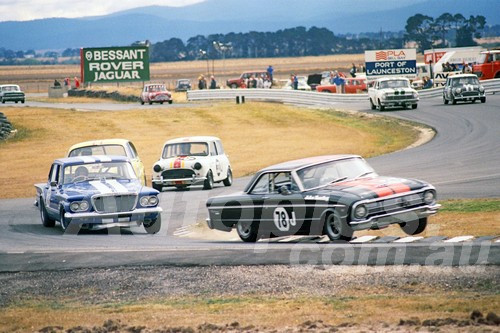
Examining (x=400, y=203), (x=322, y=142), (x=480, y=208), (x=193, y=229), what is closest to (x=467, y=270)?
(x=400, y=203)

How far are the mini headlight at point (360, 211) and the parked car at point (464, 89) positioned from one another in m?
33.6

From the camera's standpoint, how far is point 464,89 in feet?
155

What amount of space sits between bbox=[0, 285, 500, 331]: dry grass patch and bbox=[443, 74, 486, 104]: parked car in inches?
1468

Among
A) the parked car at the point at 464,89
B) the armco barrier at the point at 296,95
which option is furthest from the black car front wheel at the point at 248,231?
the armco barrier at the point at 296,95

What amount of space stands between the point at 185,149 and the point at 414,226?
1160cm

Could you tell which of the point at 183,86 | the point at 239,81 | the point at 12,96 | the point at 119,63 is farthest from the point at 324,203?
the point at 183,86

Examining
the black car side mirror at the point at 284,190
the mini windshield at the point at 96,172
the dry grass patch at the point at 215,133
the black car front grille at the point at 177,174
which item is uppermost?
the black car side mirror at the point at 284,190

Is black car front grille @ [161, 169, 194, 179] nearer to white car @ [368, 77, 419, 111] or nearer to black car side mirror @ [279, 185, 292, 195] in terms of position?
black car side mirror @ [279, 185, 292, 195]

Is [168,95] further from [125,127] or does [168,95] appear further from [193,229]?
[193,229]

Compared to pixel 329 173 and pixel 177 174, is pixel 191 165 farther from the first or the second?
pixel 329 173

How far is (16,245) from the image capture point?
53.3 feet

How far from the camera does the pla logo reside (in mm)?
62219

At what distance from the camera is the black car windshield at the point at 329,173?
15156 mm

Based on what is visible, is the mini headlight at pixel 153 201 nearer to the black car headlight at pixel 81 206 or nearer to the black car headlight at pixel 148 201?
the black car headlight at pixel 148 201
